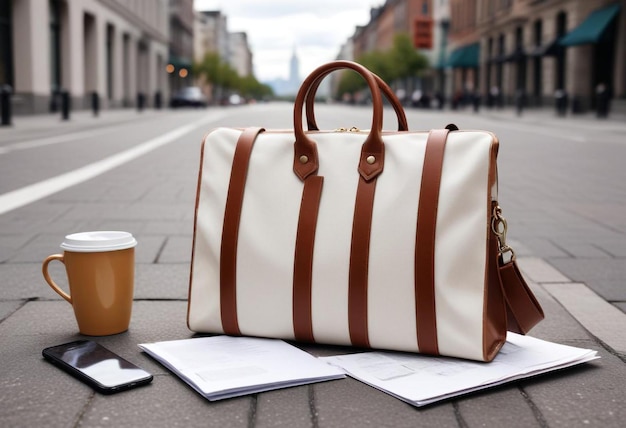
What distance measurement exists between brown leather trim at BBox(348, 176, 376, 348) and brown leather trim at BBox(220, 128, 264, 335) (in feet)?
1.30

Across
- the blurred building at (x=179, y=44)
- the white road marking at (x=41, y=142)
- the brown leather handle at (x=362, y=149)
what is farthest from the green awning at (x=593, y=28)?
the blurred building at (x=179, y=44)

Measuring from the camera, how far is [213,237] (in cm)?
251

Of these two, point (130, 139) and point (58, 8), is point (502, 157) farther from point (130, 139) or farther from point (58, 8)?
point (58, 8)

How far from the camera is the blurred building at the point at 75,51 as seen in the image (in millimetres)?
23344

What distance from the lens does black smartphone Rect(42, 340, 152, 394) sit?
205 centimetres

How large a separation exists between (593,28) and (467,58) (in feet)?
68.4

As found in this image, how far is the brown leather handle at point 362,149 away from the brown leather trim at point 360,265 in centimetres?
7

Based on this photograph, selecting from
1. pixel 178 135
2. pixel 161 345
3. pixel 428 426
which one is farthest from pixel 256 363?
pixel 178 135

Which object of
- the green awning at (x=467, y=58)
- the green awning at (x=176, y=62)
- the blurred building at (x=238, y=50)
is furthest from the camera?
the blurred building at (x=238, y=50)

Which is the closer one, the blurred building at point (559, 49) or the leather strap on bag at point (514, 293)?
the leather strap on bag at point (514, 293)

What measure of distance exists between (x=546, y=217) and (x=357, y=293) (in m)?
3.62

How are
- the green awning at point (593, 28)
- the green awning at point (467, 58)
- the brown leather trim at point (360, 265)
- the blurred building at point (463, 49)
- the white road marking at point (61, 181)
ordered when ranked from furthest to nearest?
the blurred building at point (463, 49) → the green awning at point (467, 58) → the green awning at point (593, 28) → the white road marking at point (61, 181) → the brown leather trim at point (360, 265)

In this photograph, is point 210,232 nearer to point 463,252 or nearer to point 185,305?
point 185,305

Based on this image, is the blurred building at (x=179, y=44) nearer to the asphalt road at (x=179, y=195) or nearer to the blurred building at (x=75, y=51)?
the blurred building at (x=75, y=51)
